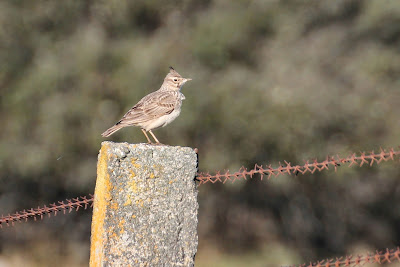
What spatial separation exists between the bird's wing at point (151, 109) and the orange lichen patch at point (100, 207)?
145 inches

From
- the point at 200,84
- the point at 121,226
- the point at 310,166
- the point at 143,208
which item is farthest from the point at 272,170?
the point at 200,84

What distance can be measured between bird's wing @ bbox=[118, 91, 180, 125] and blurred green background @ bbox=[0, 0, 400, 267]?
3.74 metres

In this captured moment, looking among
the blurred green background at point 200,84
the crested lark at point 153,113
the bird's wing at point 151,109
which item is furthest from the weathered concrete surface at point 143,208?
the blurred green background at point 200,84

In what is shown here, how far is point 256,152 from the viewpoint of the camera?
12008mm

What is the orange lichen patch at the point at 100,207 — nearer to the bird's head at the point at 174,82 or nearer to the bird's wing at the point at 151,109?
the bird's wing at the point at 151,109

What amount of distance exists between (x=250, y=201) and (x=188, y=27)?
11.9ft

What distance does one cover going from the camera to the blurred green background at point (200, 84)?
11648 millimetres

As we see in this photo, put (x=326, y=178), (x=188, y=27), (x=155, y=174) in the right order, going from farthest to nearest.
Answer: (x=326, y=178) < (x=188, y=27) < (x=155, y=174)

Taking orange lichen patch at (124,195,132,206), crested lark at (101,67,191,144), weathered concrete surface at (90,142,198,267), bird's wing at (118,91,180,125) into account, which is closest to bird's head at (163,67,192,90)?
crested lark at (101,67,191,144)

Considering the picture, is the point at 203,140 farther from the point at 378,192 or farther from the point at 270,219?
the point at 378,192

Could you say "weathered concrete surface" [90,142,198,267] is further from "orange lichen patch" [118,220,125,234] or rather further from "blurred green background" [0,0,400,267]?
"blurred green background" [0,0,400,267]

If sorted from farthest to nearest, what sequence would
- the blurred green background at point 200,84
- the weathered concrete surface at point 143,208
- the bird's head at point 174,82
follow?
1. the blurred green background at point 200,84
2. the bird's head at point 174,82
3. the weathered concrete surface at point 143,208

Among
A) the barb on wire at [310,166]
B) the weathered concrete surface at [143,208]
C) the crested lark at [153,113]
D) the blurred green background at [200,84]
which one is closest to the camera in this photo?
the weathered concrete surface at [143,208]

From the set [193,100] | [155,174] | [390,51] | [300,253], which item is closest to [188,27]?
[193,100]
